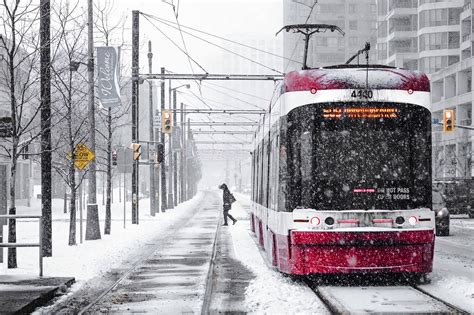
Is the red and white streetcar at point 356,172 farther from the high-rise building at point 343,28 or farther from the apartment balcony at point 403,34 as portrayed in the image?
the high-rise building at point 343,28

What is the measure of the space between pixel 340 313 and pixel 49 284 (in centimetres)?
517

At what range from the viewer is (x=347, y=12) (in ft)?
416

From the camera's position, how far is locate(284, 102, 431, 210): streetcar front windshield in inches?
479

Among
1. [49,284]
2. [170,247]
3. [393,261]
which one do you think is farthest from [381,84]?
[170,247]

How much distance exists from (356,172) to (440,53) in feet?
262

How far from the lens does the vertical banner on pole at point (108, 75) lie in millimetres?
24141

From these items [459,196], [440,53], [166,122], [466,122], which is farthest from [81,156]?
[440,53]

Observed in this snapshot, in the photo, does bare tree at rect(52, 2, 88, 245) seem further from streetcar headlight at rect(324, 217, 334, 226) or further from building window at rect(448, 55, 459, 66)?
building window at rect(448, 55, 459, 66)

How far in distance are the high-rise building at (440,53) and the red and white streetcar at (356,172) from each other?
162 ft

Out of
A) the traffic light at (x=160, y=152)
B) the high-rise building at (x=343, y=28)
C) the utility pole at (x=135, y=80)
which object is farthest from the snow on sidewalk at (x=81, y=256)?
the high-rise building at (x=343, y=28)

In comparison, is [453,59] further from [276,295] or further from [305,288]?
[276,295]

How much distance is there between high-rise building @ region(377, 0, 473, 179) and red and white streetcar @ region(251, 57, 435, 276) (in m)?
49.3

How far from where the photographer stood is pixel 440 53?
8825 centimetres

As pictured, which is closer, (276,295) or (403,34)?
(276,295)
